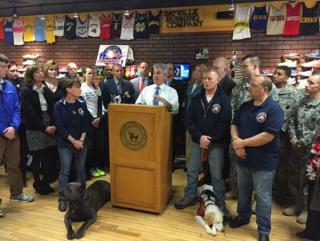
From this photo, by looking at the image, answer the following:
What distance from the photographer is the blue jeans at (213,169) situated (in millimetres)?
3262

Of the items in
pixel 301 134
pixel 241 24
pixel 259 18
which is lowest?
pixel 301 134

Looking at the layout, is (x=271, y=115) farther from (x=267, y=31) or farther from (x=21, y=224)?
(x=267, y=31)

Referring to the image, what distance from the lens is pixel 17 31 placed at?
8.54m

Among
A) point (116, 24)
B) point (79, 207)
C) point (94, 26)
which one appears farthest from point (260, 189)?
point (94, 26)

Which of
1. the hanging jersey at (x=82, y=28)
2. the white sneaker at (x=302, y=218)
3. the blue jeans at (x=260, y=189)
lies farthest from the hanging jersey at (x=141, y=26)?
the white sneaker at (x=302, y=218)

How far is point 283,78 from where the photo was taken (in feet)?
11.7

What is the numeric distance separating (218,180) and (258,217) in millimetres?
577

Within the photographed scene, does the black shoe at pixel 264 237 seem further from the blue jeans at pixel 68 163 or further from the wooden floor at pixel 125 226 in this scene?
the blue jeans at pixel 68 163

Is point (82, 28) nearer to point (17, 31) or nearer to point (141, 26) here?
point (141, 26)

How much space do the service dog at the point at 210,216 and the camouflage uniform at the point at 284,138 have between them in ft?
3.27

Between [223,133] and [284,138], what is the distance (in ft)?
2.81

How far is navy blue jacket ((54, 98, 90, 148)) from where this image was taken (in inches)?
139

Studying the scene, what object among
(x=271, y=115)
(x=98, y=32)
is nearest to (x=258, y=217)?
(x=271, y=115)

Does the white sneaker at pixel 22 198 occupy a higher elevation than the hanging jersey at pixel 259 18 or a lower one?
lower
